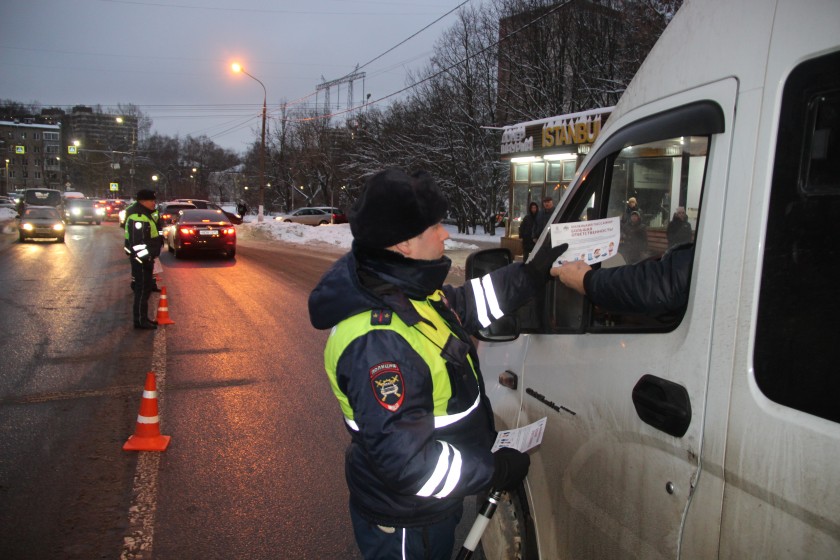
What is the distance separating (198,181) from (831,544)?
98.5m

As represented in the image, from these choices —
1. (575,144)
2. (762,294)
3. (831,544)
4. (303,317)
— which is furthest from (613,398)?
(575,144)

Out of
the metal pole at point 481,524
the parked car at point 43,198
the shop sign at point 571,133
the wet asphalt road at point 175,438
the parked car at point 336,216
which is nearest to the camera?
the metal pole at point 481,524

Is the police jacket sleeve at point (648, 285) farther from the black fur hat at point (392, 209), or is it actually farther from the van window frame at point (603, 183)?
the black fur hat at point (392, 209)

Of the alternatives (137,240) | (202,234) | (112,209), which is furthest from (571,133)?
(112,209)

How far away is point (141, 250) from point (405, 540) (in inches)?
309

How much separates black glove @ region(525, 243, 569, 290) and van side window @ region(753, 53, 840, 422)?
88 centimetres

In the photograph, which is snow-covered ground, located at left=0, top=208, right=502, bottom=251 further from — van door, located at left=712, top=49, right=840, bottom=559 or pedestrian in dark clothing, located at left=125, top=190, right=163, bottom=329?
van door, located at left=712, top=49, right=840, bottom=559

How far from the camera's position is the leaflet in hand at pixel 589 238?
2.10 meters

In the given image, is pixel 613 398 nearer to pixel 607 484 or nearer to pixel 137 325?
pixel 607 484

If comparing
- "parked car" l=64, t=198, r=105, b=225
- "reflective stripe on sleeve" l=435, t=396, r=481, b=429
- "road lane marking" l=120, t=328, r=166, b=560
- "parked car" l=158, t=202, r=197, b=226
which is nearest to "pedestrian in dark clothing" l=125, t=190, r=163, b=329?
"road lane marking" l=120, t=328, r=166, b=560

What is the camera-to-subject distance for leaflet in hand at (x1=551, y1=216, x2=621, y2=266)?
2.10 meters

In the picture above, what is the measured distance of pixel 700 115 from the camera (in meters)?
1.68

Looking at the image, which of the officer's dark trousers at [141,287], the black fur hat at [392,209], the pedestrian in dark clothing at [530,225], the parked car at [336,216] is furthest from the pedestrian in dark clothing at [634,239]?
the parked car at [336,216]

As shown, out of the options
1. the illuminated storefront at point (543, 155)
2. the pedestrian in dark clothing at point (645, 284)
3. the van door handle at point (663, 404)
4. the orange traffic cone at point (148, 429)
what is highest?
the illuminated storefront at point (543, 155)
